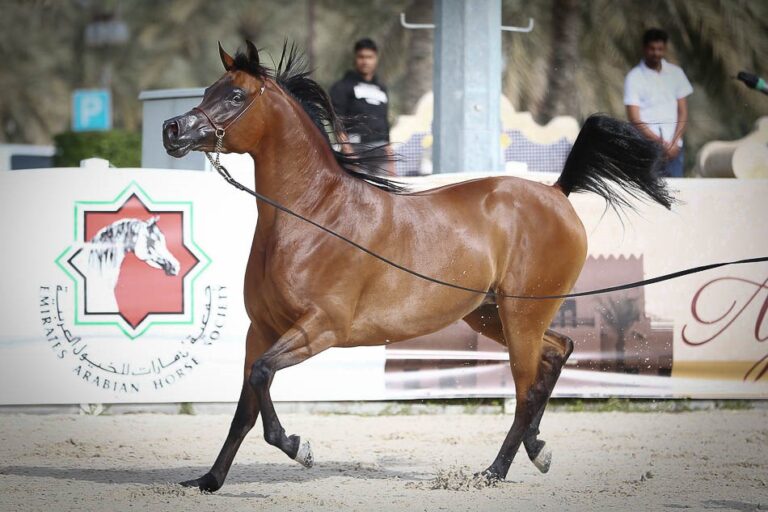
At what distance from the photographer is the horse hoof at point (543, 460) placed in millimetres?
6312

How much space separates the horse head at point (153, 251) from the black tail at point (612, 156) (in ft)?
9.75

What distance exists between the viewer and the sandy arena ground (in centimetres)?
564

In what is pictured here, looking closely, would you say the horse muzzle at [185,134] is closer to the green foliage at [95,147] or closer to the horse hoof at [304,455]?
the horse hoof at [304,455]

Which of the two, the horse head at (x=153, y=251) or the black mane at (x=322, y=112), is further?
the horse head at (x=153, y=251)

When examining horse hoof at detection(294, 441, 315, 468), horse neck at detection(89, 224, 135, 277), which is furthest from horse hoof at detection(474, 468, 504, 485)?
horse neck at detection(89, 224, 135, 277)

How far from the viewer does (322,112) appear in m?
6.15

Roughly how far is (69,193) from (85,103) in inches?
489

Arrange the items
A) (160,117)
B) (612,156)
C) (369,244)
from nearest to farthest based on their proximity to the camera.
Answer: (369,244) < (612,156) < (160,117)

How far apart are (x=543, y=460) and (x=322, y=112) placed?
2.29m

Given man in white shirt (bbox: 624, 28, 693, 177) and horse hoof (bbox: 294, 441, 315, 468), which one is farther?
man in white shirt (bbox: 624, 28, 693, 177)

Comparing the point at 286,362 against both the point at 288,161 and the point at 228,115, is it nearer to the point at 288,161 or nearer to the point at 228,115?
the point at 288,161

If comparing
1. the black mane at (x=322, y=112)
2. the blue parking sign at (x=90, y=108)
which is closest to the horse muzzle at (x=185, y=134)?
the black mane at (x=322, y=112)

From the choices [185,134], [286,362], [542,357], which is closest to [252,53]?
[185,134]

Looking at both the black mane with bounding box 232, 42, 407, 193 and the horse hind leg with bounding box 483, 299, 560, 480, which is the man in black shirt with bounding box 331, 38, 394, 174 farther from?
the horse hind leg with bounding box 483, 299, 560, 480
